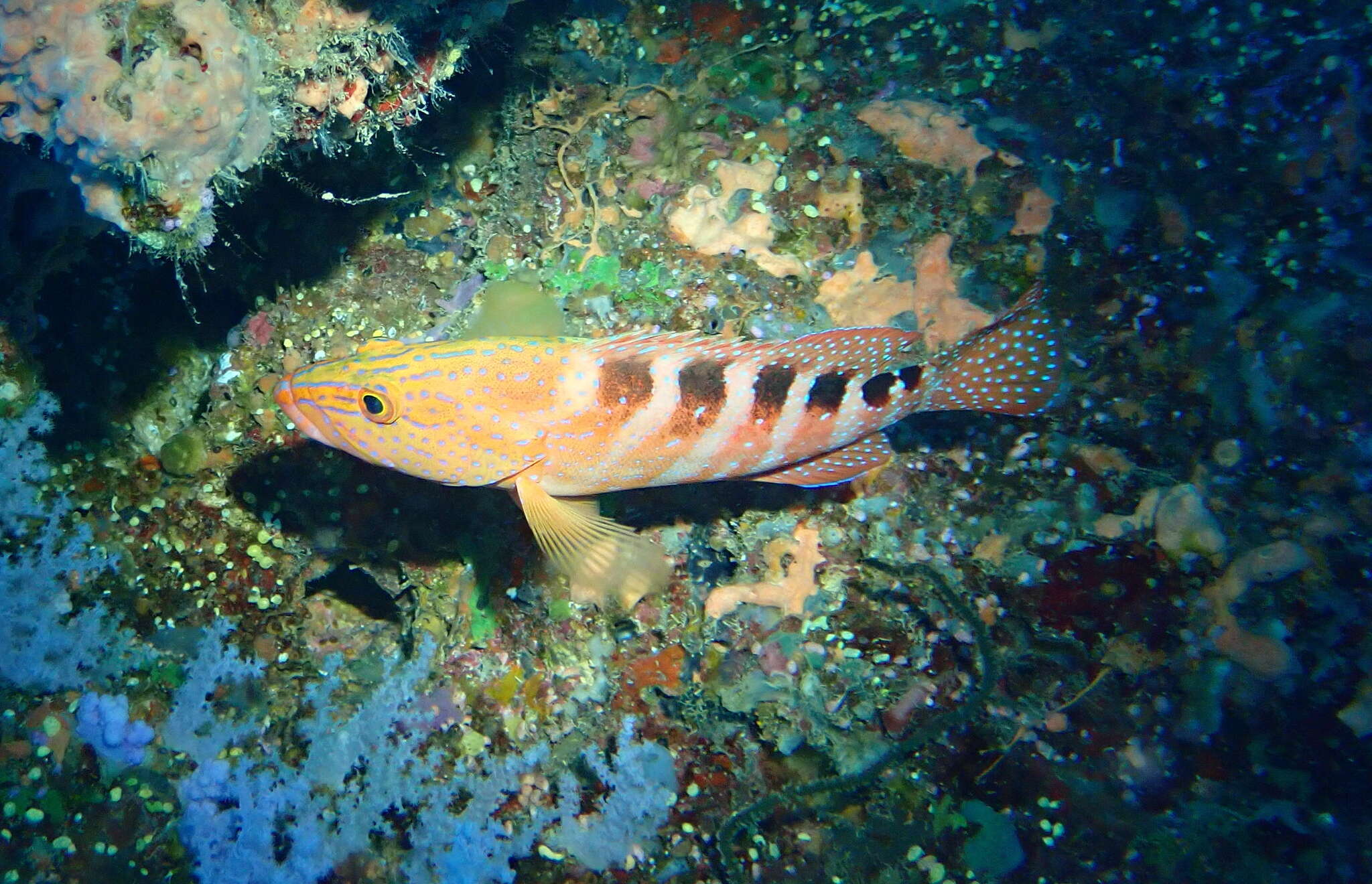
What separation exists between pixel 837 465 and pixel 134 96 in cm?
363

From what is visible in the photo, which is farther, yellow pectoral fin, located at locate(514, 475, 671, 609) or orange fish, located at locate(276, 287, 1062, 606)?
yellow pectoral fin, located at locate(514, 475, 671, 609)

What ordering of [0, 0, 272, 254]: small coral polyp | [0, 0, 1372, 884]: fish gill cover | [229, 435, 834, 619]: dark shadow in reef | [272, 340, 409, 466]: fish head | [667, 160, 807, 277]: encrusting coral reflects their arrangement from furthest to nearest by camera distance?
1. [229, 435, 834, 619]: dark shadow in reef
2. [667, 160, 807, 277]: encrusting coral
3. [0, 0, 1372, 884]: fish gill cover
4. [272, 340, 409, 466]: fish head
5. [0, 0, 272, 254]: small coral polyp

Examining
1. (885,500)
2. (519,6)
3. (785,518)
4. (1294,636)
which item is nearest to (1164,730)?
(1294,636)

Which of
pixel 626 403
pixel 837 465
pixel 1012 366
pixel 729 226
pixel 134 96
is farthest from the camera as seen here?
pixel 729 226

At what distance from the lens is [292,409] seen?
10.6 ft

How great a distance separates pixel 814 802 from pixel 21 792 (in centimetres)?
522

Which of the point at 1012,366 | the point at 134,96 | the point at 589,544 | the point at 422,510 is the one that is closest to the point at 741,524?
the point at 589,544

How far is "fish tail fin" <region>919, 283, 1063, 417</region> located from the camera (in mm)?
3855

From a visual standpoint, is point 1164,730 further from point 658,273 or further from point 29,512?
point 29,512

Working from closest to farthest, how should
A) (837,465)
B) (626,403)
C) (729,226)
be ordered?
1. (626,403)
2. (837,465)
3. (729,226)

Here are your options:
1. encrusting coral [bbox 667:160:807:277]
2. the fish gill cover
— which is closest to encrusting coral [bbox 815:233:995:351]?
the fish gill cover

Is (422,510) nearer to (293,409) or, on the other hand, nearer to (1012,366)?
(293,409)

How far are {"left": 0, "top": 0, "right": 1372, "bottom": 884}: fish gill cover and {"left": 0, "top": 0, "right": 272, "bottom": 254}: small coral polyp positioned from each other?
1.46 m

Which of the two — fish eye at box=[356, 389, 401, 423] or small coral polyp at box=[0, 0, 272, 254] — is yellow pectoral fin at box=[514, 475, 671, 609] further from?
Answer: small coral polyp at box=[0, 0, 272, 254]
